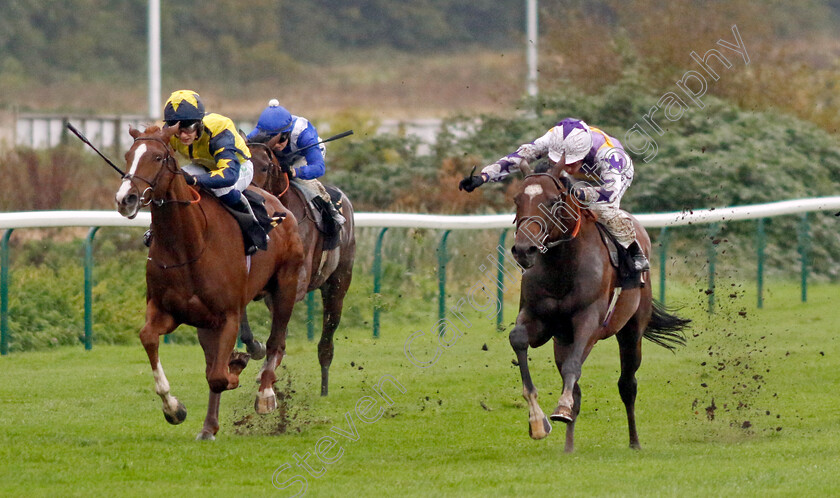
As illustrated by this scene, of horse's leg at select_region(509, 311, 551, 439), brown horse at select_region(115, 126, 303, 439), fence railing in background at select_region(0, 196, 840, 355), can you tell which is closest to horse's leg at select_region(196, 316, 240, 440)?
brown horse at select_region(115, 126, 303, 439)

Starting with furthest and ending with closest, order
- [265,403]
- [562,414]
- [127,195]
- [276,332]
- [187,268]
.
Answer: [276,332]
[265,403]
[187,268]
[562,414]
[127,195]

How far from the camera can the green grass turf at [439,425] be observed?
5.53m

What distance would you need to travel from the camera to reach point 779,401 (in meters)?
8.18

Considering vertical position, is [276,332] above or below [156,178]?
below

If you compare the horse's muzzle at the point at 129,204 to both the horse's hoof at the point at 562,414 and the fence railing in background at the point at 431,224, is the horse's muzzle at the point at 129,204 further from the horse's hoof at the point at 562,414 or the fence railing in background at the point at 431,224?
the fence railing in background at the point at 431,224

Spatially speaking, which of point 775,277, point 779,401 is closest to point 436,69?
point 775,277

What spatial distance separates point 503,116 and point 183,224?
1180cm

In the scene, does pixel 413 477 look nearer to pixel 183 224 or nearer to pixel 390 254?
pixel 183 224

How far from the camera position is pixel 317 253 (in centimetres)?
824

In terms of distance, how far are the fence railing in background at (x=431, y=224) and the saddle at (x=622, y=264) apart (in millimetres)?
1007

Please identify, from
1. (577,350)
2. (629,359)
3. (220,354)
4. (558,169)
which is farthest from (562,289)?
(220,354)

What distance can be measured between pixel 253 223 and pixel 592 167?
1.80 meters

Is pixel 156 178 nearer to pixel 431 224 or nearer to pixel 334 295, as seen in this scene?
pixel 334 295

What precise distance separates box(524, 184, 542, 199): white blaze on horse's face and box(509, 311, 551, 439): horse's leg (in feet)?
2.36
